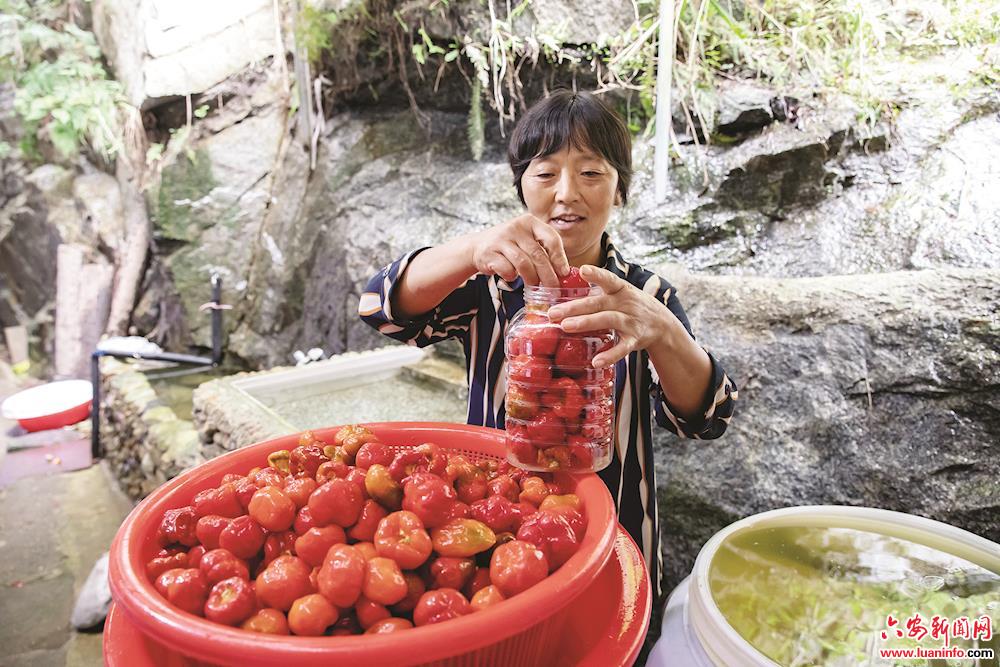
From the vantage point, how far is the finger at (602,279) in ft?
3.63

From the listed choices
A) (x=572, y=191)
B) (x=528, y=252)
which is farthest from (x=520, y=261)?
(x=572, y=191)

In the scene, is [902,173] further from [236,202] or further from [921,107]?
[236,202]

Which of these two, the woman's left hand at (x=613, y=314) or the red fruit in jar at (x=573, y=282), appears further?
the red fruit in jar at (x=573, y=282)

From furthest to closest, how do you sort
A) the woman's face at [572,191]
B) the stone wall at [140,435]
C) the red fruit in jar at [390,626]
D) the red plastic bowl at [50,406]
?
1. the red plastic bowl at [50,406]
2. the stone wall at [140,435]
3. the woman's face at [572,191]
4. the red fruit in jar at [390,626]

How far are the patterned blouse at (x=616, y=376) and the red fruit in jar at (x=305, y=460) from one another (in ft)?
1.60

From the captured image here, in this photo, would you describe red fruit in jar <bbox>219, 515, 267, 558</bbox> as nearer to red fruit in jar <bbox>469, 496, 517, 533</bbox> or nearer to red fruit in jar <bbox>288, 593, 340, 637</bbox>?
red fruit in jar <bbox>288, 593, 340, 637</bbox>

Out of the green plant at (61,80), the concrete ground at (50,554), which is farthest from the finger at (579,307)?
the green plant at (61,80)

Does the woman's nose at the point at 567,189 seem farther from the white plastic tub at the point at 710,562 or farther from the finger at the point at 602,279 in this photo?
the white plastic tub at the point at 710,562

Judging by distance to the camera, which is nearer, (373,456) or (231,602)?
(231,602)

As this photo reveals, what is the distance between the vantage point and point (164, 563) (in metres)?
0.97

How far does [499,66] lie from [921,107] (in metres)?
3.24

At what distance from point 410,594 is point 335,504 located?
21 cm

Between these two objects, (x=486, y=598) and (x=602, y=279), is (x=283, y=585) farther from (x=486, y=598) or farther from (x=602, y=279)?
(x=602, y=279)

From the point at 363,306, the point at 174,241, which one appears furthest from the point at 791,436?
the point at 174,241
